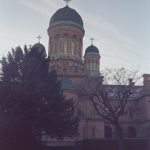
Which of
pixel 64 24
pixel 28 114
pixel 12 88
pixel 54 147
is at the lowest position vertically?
pixel 54 147

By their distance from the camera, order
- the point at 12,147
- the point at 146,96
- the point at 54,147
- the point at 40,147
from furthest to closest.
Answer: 1. the point at 146,96
2. the point at 54,147
3. the point at 40,147
4. the point at 12,147

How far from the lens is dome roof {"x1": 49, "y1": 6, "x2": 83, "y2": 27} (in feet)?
155

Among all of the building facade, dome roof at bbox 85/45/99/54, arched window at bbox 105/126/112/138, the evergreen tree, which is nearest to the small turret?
dome roof at bbox 85/45/99/54

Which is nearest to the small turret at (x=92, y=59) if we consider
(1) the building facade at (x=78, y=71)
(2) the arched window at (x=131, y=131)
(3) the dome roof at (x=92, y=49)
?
(3) the dome roof at (x=92, y=49)

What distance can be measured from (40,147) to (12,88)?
19.4ft

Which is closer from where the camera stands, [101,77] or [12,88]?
[12,88]

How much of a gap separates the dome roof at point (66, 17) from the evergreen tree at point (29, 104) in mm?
20863

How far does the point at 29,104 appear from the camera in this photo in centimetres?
2333

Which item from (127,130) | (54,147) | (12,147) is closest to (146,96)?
(127,130)

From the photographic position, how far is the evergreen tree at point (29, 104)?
2205 centimetres

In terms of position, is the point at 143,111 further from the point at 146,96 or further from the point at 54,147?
the point at 54,147

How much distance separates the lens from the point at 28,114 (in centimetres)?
2308

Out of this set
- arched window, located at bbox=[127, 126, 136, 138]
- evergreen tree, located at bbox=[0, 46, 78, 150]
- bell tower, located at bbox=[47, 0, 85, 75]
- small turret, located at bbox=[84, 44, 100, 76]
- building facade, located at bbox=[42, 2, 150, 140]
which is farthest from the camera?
small turret, located at bbox=[84, 44, 100, 76]

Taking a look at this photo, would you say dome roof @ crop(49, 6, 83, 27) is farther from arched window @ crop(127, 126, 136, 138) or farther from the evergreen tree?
the evergreen tree
